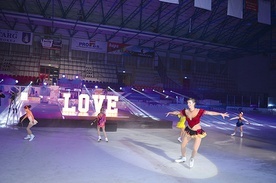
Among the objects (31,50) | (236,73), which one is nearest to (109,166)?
(31,50)

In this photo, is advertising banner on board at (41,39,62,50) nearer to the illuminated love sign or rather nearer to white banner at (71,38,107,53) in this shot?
white banner at (71,38,107,53)

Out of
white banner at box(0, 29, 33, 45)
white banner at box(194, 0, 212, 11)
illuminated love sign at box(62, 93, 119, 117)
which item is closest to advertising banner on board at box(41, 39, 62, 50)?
white banner at box(0, 29, 33, 45)

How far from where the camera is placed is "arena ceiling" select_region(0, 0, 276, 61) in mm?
22516

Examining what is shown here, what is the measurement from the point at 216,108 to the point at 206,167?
23269 millimetres

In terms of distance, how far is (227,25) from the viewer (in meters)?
29.0

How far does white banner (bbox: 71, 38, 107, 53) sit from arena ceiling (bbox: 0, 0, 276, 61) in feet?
3.00

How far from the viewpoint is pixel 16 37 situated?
25375 millimetres

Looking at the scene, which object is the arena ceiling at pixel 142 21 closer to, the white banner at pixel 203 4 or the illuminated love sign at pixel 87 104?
the white banner at pixel 203 4

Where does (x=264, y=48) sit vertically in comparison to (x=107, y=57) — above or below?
above

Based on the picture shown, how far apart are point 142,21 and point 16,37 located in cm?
1450

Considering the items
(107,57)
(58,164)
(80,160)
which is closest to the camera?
(58,164)

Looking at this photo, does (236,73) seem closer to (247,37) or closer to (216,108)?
(247,37)

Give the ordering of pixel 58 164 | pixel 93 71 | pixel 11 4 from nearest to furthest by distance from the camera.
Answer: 1. pixel 58 164
2. pixel 11 4
3. pixel 93 71

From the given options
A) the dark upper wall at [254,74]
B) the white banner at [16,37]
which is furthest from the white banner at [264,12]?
the white banner at [16,37]
